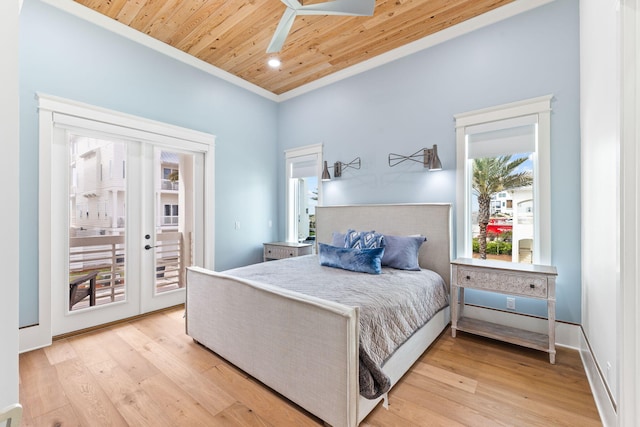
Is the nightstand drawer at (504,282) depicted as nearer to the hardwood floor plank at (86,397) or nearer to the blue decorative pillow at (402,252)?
the blue decorative pillow at (402,252)

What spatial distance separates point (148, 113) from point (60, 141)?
903 millimetres

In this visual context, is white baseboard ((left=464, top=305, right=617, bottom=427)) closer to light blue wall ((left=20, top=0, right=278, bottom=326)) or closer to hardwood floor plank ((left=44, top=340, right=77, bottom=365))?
light blue wall ((left=20, top=0, right=278, bottom=326))

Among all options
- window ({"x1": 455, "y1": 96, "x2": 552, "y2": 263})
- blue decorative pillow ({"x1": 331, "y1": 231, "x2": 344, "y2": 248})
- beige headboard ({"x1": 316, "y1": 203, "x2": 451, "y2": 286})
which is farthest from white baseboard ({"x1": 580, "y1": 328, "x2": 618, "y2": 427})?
blue decorative pillow ({"x1": 331, "y1": 231, "x2": 344, "y2": 248})

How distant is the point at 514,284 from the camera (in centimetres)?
247

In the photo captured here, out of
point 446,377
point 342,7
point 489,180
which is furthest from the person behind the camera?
point 489,180

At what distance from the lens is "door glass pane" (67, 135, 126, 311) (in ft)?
9.57

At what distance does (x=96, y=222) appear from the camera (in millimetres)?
3055

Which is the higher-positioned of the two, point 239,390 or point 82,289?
point 82,289

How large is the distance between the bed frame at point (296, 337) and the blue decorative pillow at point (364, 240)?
2.16 feet

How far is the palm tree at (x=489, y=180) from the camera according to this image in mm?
2963

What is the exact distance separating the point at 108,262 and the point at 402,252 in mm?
3173

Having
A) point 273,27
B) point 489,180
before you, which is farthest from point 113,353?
point 489,180

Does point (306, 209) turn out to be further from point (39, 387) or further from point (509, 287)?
point (39, 387)

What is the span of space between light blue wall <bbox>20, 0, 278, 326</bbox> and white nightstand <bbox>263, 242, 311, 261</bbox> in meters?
0.21
